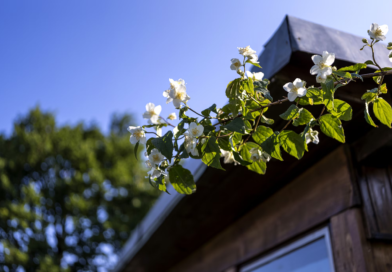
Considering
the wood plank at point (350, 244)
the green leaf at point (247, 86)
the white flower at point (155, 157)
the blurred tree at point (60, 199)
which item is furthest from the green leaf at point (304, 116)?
the blurred tree at point (60, 199)

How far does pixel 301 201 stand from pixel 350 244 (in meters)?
0.50

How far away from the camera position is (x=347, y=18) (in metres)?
1.57

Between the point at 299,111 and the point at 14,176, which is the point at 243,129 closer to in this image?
the point at 299,111

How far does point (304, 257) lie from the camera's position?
1.93m

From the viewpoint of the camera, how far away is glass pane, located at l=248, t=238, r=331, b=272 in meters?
1.80

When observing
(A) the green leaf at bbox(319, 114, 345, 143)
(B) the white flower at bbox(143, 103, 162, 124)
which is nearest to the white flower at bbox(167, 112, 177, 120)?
(B) the white flower at bbox(143, 103, 162, 124)

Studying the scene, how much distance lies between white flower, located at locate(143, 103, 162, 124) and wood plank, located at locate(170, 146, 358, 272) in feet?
3.75

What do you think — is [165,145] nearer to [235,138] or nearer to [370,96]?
[235,138]

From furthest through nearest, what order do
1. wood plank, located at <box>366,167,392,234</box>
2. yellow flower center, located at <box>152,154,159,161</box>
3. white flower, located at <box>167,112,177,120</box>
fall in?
1. wood plank, located at <box>366,167,392,234</box>
2. white flower, located at <box>167,112,177,120</box>
3. yellow flower center, located at <box>152,154,159,161</box>

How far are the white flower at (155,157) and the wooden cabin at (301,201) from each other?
2.29ft

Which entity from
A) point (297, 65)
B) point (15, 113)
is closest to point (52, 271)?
point (15, 113)

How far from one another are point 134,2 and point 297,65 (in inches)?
92.2

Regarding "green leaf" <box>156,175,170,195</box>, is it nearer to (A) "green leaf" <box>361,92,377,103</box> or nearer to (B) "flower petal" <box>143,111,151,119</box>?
(B) "flower petal" <box>143,111,151,119</box>

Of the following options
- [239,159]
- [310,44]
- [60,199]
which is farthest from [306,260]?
[60,199]
